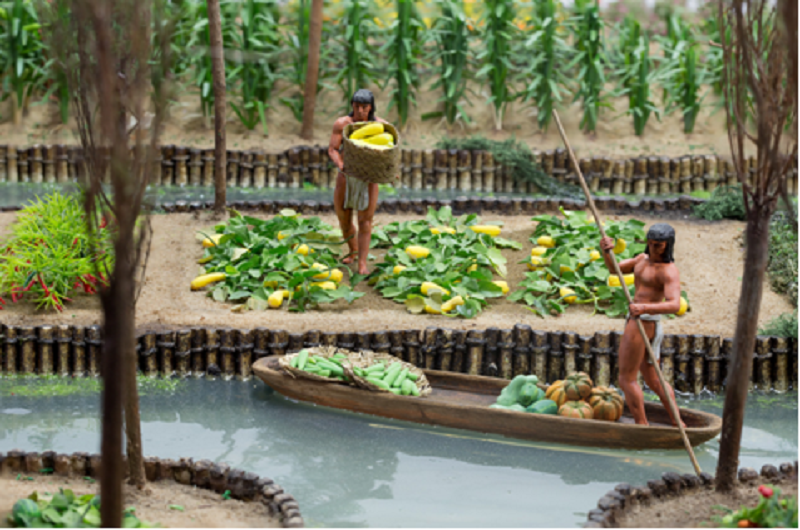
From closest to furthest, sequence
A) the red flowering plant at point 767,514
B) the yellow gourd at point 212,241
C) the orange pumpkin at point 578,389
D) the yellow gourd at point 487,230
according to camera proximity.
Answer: the red flowering plant at point 767,514 → the orange pumpkin at point 578,389 → the yellow gourd at point 212,241 → the yellow gourd at point 487,230

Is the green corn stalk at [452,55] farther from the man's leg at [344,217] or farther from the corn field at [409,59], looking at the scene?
the man's leg at [344,217]

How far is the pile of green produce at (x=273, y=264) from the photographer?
8.38m

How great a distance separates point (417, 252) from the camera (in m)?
9.07

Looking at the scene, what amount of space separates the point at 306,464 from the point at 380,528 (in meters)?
0.98

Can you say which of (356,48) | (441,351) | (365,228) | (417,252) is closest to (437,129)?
(356,48)

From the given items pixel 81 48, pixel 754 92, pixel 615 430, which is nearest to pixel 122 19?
pixel 81 48

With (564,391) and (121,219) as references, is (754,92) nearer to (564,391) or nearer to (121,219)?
(564,391)

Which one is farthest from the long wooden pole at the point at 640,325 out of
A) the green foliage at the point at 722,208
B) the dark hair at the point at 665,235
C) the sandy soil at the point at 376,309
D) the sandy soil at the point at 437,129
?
the sandy soil at the point at 437,129

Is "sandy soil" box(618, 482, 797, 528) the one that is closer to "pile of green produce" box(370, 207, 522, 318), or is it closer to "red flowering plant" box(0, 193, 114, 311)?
"pile of green produce" box(370, 207, 522, 318)

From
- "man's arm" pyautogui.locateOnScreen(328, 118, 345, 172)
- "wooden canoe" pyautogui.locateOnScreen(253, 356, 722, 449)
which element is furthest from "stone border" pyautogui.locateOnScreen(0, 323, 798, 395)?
"man's arm" pyautogui.locateOnScreen(328, 118, 345, 172)

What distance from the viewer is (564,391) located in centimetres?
634

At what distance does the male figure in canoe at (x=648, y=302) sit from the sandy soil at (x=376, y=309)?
169 centimetres

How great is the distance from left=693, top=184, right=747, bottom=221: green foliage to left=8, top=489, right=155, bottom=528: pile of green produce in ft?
26.1

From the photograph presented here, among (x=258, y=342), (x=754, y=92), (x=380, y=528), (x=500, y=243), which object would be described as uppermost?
(x=754, y=92)
